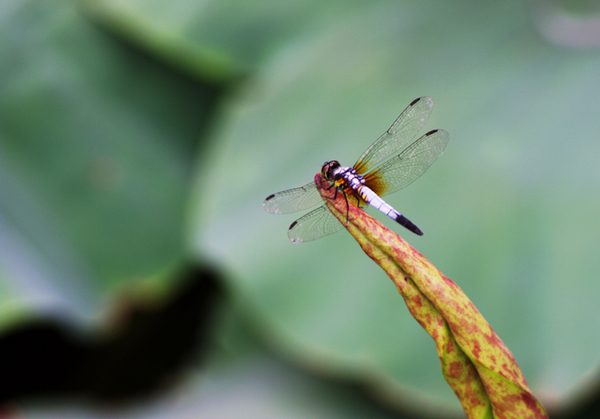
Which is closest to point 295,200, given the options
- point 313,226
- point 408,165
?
point 313,226

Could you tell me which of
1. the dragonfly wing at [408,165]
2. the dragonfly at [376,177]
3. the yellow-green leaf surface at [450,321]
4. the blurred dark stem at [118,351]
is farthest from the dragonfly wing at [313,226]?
the blurred dark stem at [118,351]

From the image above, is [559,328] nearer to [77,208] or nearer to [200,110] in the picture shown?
[200,110]

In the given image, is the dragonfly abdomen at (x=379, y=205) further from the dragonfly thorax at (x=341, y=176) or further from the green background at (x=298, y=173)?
the green background at (x=298, y=173)

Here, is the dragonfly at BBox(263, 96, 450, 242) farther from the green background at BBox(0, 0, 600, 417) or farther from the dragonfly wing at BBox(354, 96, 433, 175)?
the green background at BBox(0, 0, 600, 417)

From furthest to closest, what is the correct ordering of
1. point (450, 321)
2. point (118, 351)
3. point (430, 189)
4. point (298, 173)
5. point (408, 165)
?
point (118, 351) < point (298, 173) < point (430, 189) < point (408, 165) < point (450, 321)

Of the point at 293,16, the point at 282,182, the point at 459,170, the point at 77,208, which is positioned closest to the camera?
the point at 459,170

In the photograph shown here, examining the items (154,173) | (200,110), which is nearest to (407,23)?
(200,110)

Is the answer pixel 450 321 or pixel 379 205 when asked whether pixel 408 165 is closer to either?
pixel 379 205
